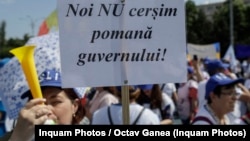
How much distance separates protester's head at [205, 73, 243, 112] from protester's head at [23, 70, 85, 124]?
4.65 ft

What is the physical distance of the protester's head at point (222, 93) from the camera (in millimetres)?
3738

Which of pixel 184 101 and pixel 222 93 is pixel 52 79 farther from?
pixel 184 101

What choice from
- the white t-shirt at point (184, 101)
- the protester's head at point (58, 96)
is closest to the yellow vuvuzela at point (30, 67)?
the protester's head at point (58, 96)

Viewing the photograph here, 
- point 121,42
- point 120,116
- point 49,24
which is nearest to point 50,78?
point 121,42

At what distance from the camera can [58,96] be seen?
2541 millimetres

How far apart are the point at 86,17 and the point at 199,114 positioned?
162cm

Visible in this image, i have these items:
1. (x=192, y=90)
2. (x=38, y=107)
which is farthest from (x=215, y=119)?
(x=192, y=90)

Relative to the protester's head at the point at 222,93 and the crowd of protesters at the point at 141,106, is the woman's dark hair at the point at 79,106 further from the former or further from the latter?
the protester's head at the point at 222,93

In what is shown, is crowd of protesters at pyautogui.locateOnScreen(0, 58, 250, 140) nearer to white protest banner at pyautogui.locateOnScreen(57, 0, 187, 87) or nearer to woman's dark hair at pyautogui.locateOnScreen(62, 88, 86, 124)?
woman's dark hair at pyautogui.locateOnScreen(62, 88, 86, 124)

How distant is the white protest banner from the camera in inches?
83.9

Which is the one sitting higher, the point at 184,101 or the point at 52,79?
the point at 184,101

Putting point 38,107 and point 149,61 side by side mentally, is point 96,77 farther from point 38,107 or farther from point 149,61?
point 38,107

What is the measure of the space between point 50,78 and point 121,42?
1.65 ft

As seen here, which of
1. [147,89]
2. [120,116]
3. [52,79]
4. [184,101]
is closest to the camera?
[52,79]
